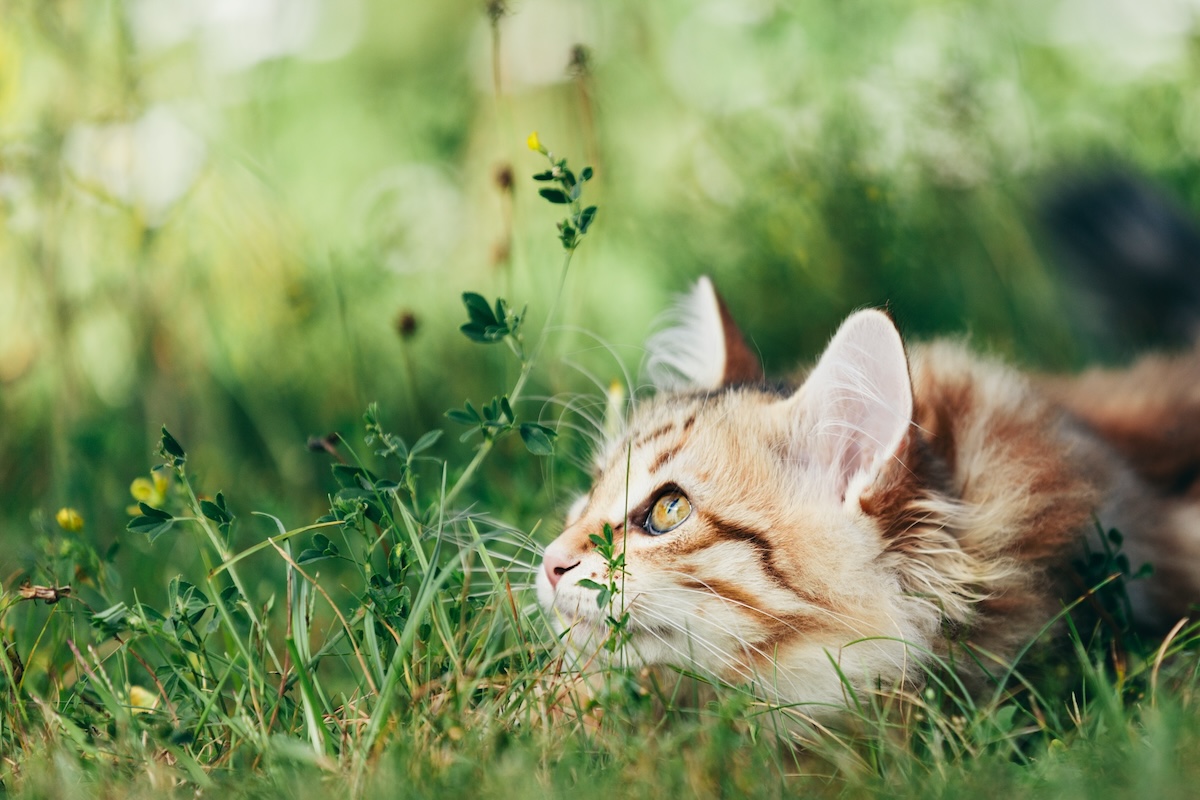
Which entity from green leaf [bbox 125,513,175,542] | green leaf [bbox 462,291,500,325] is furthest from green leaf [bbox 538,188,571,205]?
green leaf [bbox 125,513,175,542]

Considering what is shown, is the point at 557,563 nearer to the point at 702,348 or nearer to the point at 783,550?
the point at 783,550

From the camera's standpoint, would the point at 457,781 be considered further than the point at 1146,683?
No

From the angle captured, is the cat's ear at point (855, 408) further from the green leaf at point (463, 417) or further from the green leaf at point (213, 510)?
the green leaf at point (213, 510)

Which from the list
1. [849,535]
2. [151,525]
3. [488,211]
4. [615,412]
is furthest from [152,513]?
[488,211]

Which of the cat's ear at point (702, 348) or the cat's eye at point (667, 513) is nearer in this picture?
the cat's eye at point (667, 513)

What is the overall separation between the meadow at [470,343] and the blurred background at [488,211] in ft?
0.06

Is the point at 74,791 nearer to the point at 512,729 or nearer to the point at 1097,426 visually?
the point at 512,729

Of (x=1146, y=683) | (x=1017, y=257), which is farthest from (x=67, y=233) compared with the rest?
(x=1017, y=257)

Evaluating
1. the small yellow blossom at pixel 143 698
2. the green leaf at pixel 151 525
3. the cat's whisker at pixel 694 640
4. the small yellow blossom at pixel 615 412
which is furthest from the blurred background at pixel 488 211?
the cat's whisker at pixel 694 640

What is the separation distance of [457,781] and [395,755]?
90mm

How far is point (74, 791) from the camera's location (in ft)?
4.16

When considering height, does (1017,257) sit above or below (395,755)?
above

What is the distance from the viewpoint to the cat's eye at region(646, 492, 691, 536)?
167 cm

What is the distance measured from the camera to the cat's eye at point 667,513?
1669mm
